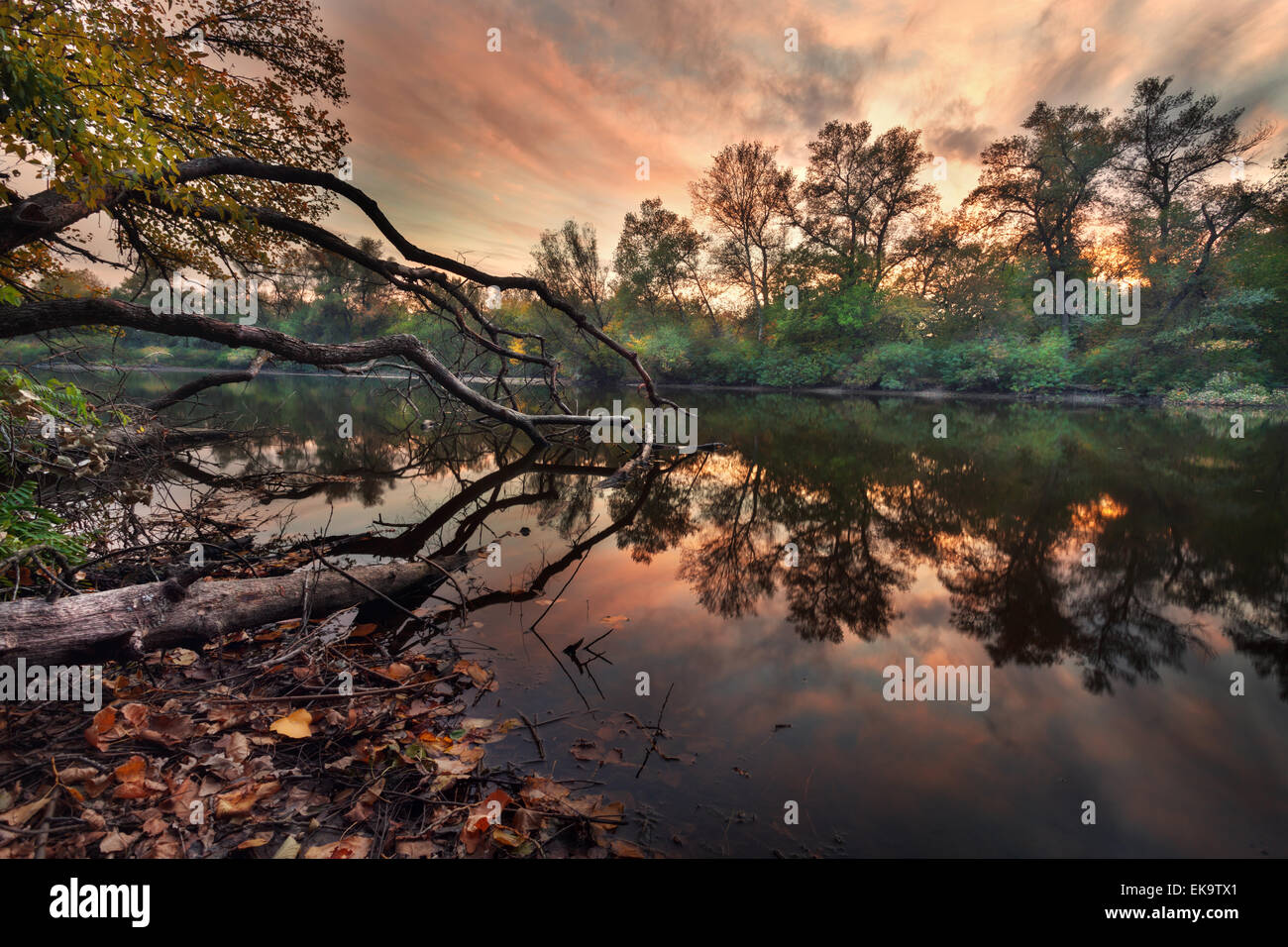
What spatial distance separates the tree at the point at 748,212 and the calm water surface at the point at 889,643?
3250 cm

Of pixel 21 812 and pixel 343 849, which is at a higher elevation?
pixel 21 812

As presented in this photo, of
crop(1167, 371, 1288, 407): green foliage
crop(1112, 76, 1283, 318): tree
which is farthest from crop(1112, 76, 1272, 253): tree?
crop(1167, 371, 1288, 407): green foliage

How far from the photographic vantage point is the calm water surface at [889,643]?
228 cm

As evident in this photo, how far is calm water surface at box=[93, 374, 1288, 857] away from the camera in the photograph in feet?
7.48

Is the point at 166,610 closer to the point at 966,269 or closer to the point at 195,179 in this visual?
the point at 195,179

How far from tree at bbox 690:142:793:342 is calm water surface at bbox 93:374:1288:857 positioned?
107 feet

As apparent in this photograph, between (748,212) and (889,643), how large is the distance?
3925 cm

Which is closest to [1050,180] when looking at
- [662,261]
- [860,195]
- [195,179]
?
[860,195]

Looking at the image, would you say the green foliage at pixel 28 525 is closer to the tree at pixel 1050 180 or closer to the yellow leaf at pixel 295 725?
the yellow leaf at pixel 295 725

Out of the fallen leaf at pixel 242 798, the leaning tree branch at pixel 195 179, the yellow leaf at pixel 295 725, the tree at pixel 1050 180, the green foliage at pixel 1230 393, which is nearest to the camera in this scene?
the fallen leaf at pixel 242 798

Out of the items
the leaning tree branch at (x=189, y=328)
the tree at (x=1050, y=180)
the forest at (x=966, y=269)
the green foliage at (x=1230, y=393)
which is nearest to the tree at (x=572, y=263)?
the forest at (x=966, y=269)

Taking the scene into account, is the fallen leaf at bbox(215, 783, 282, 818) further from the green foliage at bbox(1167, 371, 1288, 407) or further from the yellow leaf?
the green foliage at bbox(1167, 371, 1288, 407)

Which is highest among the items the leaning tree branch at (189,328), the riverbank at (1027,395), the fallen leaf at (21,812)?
the riverbank at (1027,395)

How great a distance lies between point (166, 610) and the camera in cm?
299
